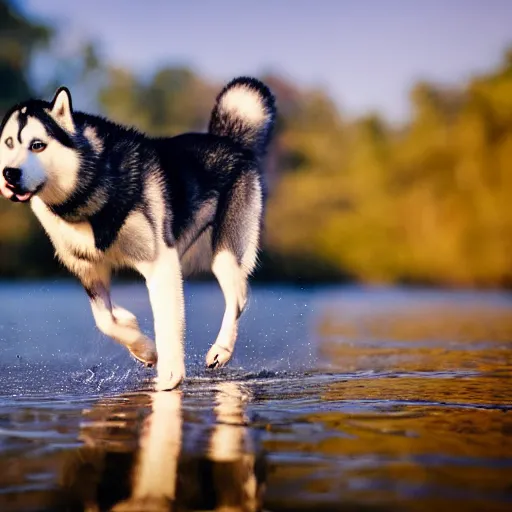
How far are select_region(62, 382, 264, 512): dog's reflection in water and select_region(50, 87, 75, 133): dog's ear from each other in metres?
1.34

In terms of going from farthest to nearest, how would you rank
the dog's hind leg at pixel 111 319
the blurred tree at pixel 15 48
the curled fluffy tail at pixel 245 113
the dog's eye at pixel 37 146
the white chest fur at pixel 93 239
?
the blurred tree at pixel 15 48, the curled fluffy tail at pixel 245 113, the dog's hind leg at pixel 111 319, the white chest fur at pixel 93 239, the dog's eye at pixel 37 146

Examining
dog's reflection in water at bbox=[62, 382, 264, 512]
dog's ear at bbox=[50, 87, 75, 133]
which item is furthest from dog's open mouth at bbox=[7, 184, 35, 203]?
dog's reflection in water at bbox=[62, 382, 264, 512]

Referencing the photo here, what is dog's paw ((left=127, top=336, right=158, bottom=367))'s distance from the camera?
562 centimetres

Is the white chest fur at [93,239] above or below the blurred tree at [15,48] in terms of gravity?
below

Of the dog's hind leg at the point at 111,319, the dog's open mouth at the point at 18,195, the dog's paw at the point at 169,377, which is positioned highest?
the dog's open mouth at the point at 18,195

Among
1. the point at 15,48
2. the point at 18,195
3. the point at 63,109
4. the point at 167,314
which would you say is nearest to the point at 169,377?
the point at 167,314

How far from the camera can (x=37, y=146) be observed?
475 cm

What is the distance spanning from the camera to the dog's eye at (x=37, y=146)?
15.5ft

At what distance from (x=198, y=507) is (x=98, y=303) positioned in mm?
2954

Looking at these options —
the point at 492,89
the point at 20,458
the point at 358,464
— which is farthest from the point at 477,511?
the point at 492,89

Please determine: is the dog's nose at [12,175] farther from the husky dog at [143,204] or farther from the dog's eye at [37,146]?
the dog's eye at [37,146]

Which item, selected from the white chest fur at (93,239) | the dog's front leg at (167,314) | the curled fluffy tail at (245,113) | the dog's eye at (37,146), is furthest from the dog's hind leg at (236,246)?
the dog's eye at (37,146)

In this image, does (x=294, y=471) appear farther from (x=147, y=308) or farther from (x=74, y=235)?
(x=147, y=308)

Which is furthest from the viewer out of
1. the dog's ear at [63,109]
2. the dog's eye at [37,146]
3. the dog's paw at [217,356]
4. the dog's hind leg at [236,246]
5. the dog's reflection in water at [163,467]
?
the dog's hind leg at [236,246]
